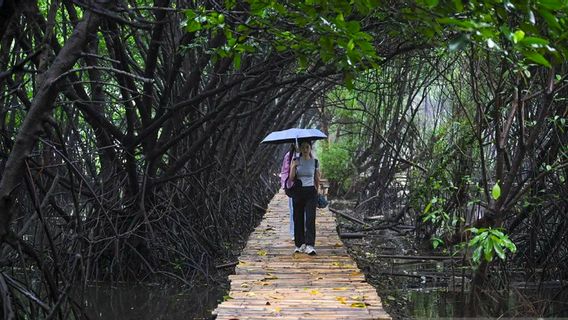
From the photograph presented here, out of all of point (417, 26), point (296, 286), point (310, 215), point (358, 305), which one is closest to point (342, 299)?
point (358, 305)

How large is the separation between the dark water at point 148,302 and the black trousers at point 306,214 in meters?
1.23

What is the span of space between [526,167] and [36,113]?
21.2ft

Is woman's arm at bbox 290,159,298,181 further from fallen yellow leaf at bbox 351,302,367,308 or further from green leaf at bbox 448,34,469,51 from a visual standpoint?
green leaf at bbox 448,34,469,51

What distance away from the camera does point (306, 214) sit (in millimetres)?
7309

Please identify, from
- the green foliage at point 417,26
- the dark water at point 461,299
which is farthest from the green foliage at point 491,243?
the dark water at point 461,299

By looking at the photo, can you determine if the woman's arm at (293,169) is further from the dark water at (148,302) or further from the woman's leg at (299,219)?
the dark water at (148,302)

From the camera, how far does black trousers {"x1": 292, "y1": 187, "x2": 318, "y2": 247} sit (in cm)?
726

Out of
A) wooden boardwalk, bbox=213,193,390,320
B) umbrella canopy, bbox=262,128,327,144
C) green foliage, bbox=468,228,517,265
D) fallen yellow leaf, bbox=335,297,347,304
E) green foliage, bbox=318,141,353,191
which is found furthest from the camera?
green foliage, bbox=318,141,353,191

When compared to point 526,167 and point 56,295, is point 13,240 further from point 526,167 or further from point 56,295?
point 526,167

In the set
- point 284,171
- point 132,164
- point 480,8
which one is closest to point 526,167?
point 284,171

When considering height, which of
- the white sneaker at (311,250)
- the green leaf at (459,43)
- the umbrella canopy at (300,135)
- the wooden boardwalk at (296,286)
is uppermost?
the green leaf at (459,43)

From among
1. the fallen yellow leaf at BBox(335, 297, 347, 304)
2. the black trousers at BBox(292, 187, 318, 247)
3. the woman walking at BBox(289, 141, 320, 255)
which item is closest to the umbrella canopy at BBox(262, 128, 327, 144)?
the woman walking at BBox(289, 141, 320, 255)

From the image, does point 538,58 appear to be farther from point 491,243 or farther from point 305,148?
point 305,148

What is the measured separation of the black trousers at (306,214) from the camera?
7.26 m
